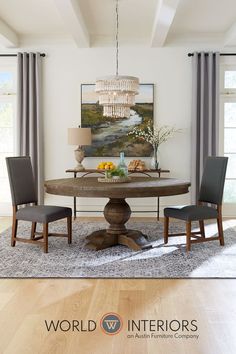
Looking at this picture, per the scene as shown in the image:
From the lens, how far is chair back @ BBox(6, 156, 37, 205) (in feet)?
15.1

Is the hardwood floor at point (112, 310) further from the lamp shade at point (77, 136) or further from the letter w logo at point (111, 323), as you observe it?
the lamp shade at point (77, 136)

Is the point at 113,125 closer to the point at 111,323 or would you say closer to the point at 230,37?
the point at 230,37

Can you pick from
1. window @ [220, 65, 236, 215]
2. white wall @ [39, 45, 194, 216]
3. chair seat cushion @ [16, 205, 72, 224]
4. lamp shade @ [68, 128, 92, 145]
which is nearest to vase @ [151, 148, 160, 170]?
white wall @ [39, 45, 194, 216]

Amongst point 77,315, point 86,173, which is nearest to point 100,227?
point 86,173

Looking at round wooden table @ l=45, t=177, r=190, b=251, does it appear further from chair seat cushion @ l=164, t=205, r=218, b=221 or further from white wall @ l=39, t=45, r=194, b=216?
white wall @ l=39, t=45, r=194, b=216

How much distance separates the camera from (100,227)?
584 cm

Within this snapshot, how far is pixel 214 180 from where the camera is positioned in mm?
4738

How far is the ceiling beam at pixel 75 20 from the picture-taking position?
15.4ft

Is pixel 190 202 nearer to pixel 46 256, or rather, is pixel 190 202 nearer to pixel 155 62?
pixel 155 62

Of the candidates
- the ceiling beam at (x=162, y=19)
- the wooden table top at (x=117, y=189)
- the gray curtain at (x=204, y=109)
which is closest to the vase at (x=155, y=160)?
the gray curtain at (x=204, y=109)

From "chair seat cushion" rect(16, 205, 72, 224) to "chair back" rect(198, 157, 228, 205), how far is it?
1535mm

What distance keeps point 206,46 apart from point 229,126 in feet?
4.18

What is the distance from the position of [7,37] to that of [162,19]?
2.29m

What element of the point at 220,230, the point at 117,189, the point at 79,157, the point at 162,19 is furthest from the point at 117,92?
the point at 79,157
